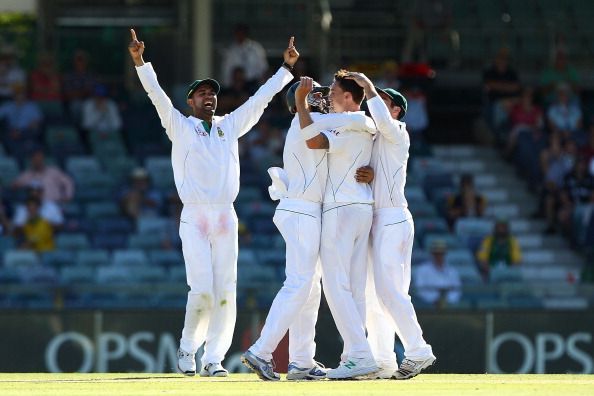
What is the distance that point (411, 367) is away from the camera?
11.2 m

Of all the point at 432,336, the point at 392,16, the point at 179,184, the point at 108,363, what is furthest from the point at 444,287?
the point at 392,16

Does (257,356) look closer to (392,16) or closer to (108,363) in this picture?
(108,363)

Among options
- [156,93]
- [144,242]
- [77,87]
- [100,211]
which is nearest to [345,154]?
[156,93]

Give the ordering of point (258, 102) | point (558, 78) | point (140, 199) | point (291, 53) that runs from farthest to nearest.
A: point (558, 78) → point (140, 199) → point (258, 102) → point (291, 53)

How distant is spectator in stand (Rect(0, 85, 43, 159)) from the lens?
20969 millimetres

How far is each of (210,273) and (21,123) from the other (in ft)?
32.5

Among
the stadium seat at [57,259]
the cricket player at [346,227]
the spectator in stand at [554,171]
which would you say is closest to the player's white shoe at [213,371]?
the cricket player at [346,227]

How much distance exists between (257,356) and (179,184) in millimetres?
1583

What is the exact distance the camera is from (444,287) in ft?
57.5

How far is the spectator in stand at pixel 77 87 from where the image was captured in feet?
71.5

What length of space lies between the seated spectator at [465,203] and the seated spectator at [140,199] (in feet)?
11.5

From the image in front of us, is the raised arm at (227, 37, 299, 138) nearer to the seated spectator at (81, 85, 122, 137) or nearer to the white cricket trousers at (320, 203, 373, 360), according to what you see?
the white cricket trousers at (320, 203, 373, 360)

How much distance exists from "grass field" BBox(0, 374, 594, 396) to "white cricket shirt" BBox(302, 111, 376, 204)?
4.00ft

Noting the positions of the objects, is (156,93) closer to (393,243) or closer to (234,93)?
(393,243)
